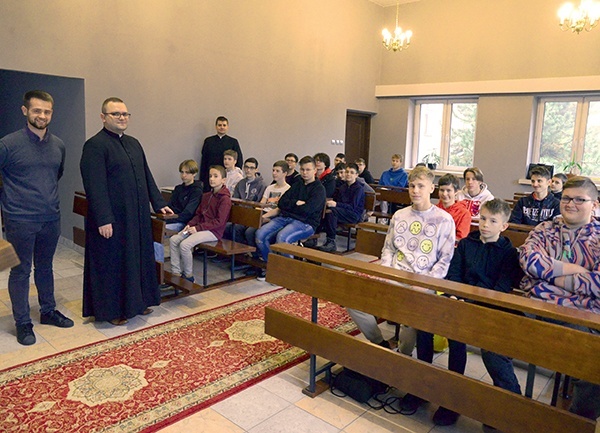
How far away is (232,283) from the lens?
4.36 m

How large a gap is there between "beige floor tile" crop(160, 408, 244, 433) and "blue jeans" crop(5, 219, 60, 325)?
4.82ft

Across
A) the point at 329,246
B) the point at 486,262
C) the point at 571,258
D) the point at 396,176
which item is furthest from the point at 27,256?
the point at 396,176

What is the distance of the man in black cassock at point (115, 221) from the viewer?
3.12 meters

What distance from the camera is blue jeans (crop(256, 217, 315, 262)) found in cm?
461

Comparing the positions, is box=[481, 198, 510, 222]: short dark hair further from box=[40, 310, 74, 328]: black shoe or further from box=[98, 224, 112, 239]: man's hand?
box=[40, 310, 74, 328]: black shoe

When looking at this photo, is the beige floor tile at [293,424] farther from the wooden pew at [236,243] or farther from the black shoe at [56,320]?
the wooden pew at [236,243]

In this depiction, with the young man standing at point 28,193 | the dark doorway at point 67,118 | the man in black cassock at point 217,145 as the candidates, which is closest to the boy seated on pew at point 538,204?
the man in black cassock at point 217,145

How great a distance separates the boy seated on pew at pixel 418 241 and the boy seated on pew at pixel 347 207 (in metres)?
2.70

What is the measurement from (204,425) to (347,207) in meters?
3.79

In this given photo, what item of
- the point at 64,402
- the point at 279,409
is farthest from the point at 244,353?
the point at 64,402

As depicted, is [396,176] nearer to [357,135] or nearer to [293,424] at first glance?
[357,135]

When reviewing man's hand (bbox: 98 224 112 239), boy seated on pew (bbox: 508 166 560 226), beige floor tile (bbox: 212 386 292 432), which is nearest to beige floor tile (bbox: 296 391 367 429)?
beige floor tile (bbox: 212 386 292 432)

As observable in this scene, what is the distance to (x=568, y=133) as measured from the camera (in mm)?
8039

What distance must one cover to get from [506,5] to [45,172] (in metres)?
7.77
